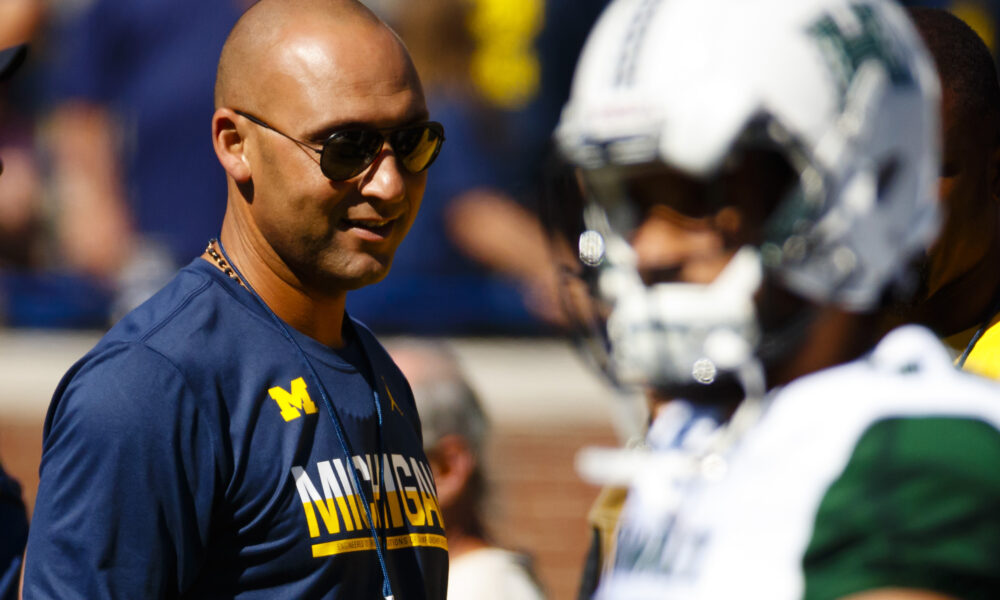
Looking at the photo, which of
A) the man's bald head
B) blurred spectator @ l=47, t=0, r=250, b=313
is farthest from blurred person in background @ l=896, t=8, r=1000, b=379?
blurred spectator @ l=47, t=0, r=250, b=313

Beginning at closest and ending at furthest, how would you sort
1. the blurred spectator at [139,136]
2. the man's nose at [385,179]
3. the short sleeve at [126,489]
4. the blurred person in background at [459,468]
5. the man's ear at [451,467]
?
the short sleeve at [126,489] < the man's nose at [385,179] < the blurred person in background at [459,468] < the man's ear at [451,467] < the blurred spectator at [139,136]

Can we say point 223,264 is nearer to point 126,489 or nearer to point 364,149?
point 364,149

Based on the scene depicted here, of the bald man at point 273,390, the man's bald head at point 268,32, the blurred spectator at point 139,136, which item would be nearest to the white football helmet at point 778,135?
the bald man at point 273,390

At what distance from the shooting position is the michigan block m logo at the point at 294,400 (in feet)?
7.30

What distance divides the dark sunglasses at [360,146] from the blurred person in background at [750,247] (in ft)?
2.33

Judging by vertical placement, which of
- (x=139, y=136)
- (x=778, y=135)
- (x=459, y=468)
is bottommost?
(x=459, y=468)

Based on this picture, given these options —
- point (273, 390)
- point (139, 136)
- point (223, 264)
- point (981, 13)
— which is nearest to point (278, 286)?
point (223, 264)

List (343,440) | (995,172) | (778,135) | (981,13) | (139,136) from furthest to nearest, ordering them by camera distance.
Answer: (981,13)
(139,136)
(995,172)
(343,440)
(778,135)

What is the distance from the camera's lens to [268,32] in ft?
7.94

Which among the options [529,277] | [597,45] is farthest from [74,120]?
[597,45]

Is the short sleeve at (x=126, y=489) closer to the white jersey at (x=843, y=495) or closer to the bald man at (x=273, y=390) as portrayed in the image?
the bald man at (x=273, y=390)

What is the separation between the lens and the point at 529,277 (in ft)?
25.6

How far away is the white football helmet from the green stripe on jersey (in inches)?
9.8

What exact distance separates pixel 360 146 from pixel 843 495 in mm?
1231
